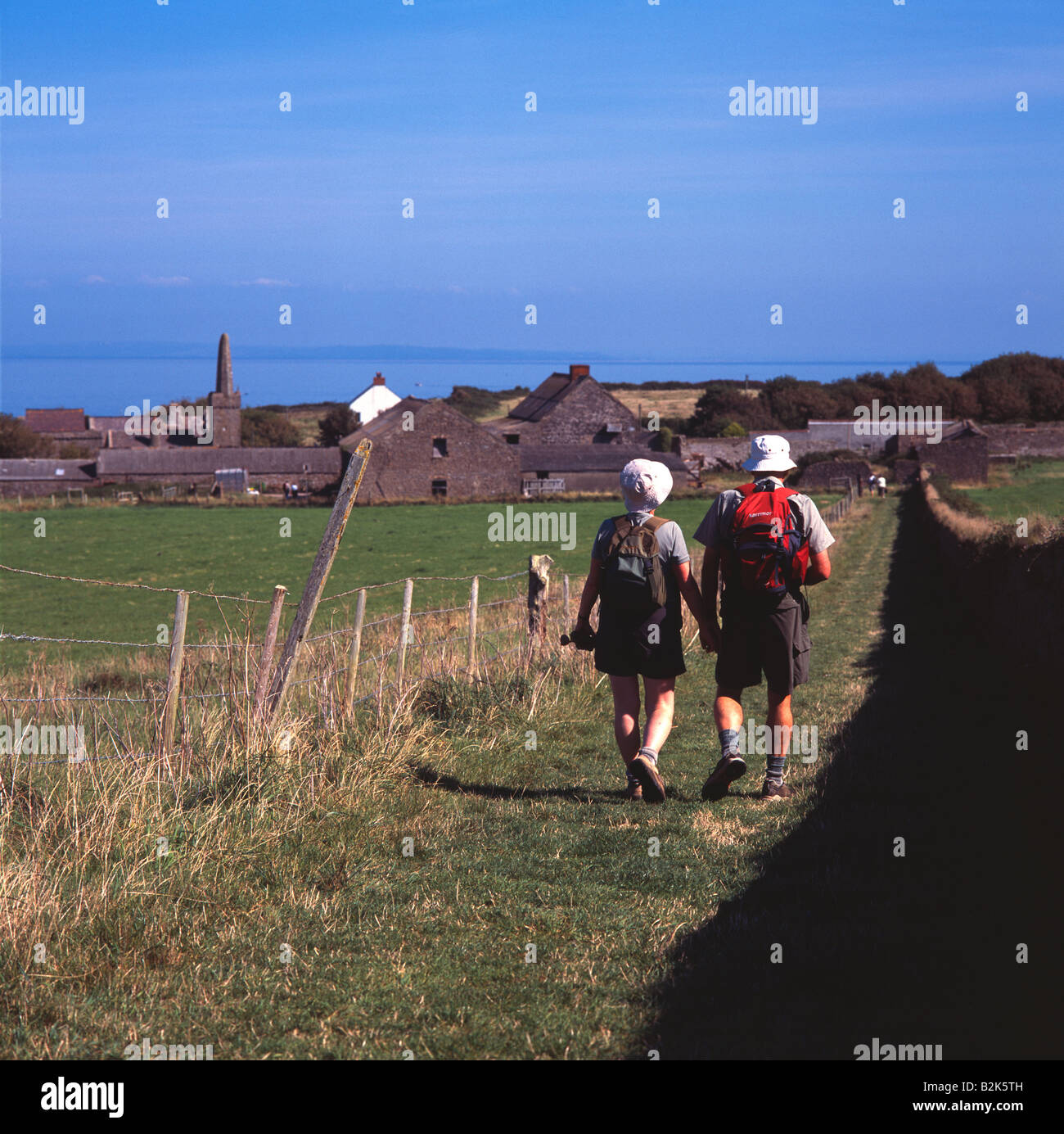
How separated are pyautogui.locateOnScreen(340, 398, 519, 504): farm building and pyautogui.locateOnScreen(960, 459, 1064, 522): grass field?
28.7 m

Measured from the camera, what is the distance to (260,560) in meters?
34.3

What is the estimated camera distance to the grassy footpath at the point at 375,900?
161 inches

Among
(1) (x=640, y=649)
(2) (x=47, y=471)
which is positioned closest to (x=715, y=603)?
(1) (x=640, y=649)

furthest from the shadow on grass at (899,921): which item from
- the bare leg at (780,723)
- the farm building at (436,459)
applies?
the farm building at (436,459)

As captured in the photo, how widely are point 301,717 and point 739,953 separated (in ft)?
12.7

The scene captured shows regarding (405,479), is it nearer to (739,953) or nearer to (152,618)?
(152,618)

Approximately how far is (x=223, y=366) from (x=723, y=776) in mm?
102666

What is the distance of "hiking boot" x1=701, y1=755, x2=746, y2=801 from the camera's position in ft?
20.9

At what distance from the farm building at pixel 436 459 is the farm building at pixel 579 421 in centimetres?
1168

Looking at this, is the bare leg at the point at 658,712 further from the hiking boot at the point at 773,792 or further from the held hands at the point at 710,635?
the hiking boot at the point at 773,792
